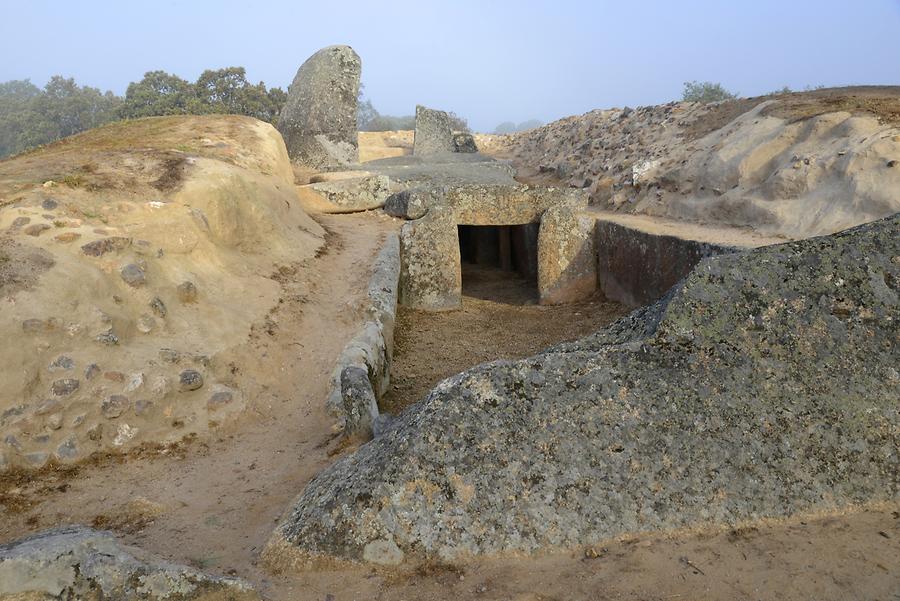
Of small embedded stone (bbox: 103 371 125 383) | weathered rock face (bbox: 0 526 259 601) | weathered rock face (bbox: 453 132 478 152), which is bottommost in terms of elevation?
small embedded stone (bbox: 103 371 125 383)

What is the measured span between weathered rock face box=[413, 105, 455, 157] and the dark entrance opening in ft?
13.7

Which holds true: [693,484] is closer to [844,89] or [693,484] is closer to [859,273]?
[859,273]

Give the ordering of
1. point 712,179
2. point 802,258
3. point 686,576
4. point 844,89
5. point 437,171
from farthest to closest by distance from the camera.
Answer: point 437,171, point 844,89, point 712,179, point 802,258, point 686,576

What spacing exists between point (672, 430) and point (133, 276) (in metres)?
4.01

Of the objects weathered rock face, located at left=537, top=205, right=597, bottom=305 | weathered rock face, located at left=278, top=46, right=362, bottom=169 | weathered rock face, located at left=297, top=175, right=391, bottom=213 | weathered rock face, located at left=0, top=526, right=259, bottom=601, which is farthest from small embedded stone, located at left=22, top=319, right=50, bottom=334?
weathered rock face, located at left=278, top=46, right=362, bottom=169

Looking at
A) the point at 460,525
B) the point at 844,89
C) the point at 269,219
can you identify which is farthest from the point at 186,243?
the point at 844,89

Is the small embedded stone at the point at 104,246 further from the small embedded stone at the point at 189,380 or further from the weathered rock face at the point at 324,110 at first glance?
the weathered rock face at the point at 324,110

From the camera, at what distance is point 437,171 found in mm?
11906

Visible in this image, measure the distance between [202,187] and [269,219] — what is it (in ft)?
3.07

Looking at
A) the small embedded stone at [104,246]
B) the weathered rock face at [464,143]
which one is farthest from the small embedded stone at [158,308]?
the weathered rock face at [464,143]

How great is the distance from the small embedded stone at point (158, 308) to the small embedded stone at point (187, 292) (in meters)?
0.22

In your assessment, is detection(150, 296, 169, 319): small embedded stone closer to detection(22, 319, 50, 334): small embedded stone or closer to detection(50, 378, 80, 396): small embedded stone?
detection(22, 319, 50, 334): small embedded stone

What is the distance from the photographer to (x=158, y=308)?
4.65 metres

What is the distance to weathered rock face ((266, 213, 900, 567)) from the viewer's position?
191cm
